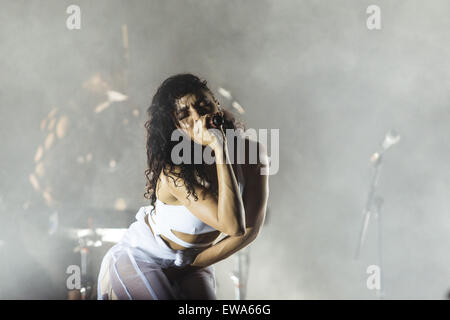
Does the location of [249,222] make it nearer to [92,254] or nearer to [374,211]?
[92,254]

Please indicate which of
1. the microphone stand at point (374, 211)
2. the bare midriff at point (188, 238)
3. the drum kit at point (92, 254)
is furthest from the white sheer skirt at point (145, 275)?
the microphone stand at point (374, 211)

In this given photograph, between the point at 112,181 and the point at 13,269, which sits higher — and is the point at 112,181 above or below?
above

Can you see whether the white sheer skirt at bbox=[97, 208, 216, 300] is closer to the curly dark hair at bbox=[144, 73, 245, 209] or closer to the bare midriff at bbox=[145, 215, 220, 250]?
the bare midriff at bbox=[145, 215, 220, 250]

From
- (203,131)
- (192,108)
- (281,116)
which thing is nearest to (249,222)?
(203,131)

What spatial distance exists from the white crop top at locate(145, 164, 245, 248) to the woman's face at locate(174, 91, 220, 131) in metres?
0.26

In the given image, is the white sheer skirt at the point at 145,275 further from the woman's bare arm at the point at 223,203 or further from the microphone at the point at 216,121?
the microphone at the point at 216,121

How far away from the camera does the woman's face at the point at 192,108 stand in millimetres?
1569

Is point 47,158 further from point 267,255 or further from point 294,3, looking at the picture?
point 294,3

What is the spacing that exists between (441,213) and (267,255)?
1656 mm

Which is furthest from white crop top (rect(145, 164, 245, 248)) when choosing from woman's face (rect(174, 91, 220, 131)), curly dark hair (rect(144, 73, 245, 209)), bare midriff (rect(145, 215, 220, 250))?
woman's face (rect(174, 91, 220, 131))

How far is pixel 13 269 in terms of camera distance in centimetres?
324

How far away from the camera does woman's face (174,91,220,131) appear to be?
5.15 feet
